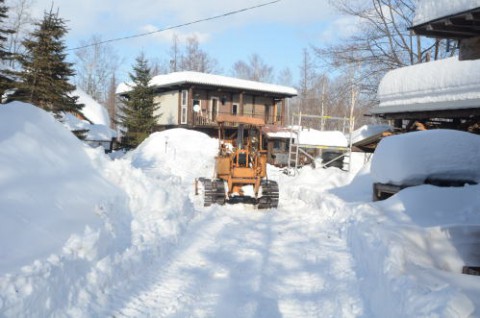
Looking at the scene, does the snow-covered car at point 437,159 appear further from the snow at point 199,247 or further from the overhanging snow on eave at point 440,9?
the overhanging snow on eave at point 440,9

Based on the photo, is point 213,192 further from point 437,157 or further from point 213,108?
point 213,108

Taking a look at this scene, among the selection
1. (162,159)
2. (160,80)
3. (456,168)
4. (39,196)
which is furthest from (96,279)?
(160,80)

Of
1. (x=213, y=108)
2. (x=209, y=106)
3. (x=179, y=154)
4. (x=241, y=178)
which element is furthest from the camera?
(x=213, y=108)

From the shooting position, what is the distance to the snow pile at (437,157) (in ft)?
29.1

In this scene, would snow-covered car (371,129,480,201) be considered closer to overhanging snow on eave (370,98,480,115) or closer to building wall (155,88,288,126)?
overhanging snow on eave (370,98,480,115)

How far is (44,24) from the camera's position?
1777 cm

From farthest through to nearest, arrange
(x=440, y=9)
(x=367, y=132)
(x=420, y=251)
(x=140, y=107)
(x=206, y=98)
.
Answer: (x=206, y=98) < (x=140, y=107) < (x=367, y=132) < (x=420, y=251) < (x=440, y=9)

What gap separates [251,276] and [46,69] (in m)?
15.1

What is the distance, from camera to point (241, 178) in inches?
537

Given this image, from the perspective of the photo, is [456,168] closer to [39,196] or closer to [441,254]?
[441,254]

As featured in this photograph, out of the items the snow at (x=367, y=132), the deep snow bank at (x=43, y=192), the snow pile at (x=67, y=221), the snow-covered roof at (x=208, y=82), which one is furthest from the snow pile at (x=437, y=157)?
the snow-covered roof at (x=208, y=82)

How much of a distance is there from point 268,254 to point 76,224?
3.39 m

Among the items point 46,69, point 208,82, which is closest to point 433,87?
point 46,69

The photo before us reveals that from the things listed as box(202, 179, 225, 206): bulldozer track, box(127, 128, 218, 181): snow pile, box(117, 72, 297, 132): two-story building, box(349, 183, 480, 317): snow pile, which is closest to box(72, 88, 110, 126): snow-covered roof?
box(117, 72, 297, 132): two-story building
